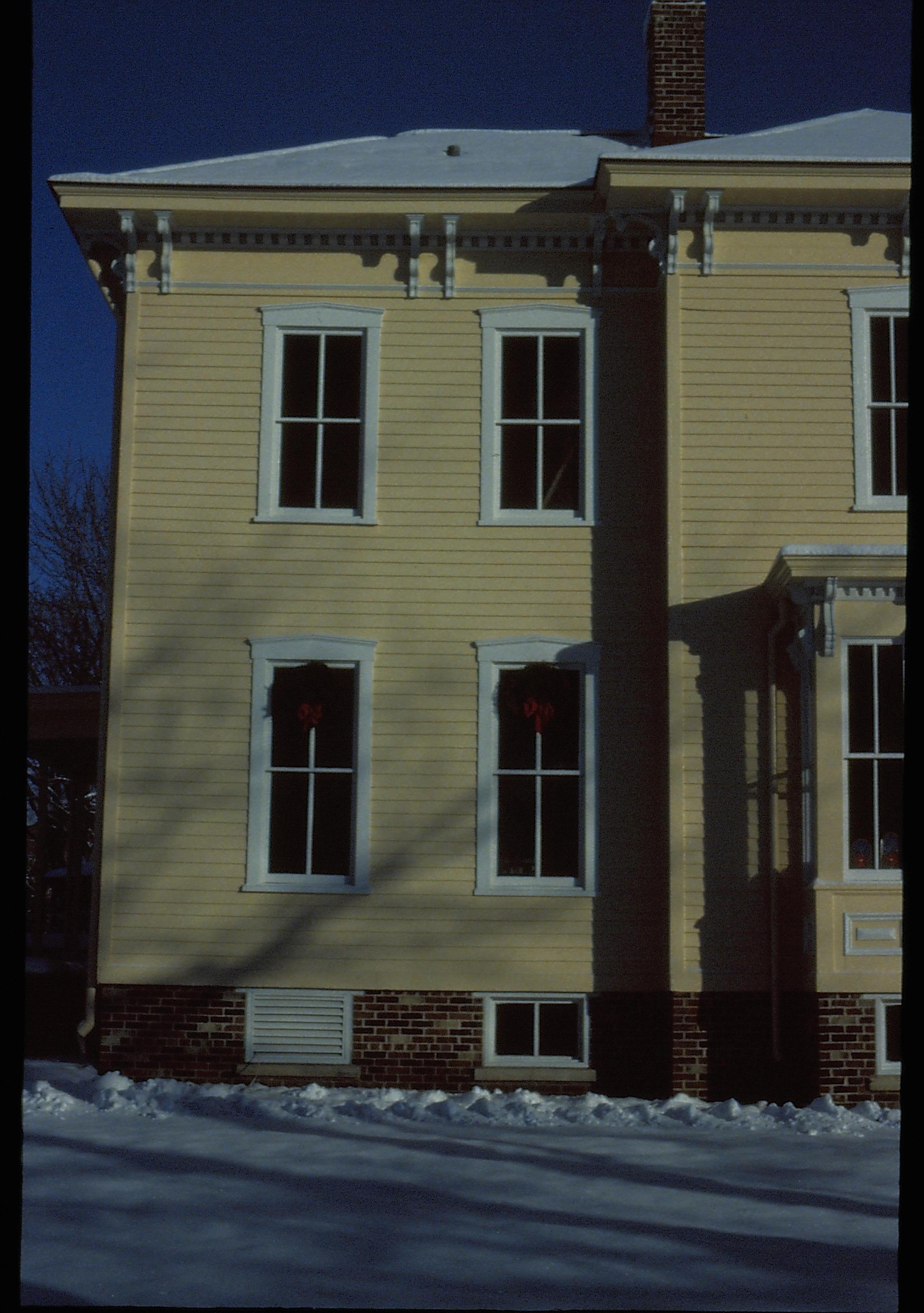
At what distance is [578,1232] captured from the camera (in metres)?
6.70

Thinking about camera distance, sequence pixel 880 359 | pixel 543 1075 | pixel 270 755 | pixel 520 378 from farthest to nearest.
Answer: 1. pixel 520 378
2. pixel 880 359
3. pixel 270 755
4. pixel 543 1075

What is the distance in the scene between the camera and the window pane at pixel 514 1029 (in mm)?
11359

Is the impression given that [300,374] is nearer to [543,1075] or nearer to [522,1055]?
[522,1055]

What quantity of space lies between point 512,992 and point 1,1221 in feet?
28.5

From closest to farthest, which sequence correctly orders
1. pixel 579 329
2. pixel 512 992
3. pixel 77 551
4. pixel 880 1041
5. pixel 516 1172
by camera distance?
pixel 516 1172 < pixel 880 1041 < pixel 512 992 < pixel 579 329 < pixel 77 551

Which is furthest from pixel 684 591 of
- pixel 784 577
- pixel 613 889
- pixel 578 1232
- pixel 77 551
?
pixel 77 551

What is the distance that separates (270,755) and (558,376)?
431 cm

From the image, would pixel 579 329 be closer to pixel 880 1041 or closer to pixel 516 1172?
pixel 880 1041

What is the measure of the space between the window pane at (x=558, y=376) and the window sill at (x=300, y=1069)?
5980 mm

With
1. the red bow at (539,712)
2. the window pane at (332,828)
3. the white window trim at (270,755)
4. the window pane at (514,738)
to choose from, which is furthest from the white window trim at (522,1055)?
the red bow at (539,712)

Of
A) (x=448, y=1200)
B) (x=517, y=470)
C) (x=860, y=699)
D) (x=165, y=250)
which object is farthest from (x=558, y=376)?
(x=448, y=1200)

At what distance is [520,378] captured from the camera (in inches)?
481

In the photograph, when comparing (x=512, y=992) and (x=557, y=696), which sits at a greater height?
(x=557, y=696)

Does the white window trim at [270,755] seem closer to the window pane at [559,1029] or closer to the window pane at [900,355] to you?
the window pane at [559,1029]
